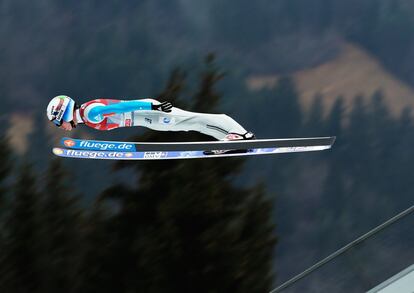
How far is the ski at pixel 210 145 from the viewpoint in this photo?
15.5m

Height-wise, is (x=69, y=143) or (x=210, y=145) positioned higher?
(x=69, y=143)

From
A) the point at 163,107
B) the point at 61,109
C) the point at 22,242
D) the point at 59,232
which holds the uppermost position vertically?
the point at 59,232

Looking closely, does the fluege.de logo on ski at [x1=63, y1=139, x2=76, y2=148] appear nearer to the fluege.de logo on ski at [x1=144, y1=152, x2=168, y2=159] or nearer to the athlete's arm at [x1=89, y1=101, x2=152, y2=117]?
the fluege.de logo on ski at [x1=144, y1=152, x2=168, y2=159]

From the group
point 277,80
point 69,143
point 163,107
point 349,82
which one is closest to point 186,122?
point 163,107

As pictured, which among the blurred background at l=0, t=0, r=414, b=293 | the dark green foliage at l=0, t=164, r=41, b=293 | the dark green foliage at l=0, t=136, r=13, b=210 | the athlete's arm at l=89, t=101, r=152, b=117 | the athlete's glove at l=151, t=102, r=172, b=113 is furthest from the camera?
the blurred background at l=0, t=0, r=414, b=293

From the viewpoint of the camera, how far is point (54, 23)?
550 feet

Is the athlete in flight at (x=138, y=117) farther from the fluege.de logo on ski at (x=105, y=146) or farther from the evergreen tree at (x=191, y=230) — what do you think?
the evergreen tree at (x=191, y=230)

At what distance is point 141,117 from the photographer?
49.3 ft

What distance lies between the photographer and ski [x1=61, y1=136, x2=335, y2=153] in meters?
15.5

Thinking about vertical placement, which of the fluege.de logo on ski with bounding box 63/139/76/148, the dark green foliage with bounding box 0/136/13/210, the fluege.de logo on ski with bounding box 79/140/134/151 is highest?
the dark green foliage with bounding box 0/136/13/210

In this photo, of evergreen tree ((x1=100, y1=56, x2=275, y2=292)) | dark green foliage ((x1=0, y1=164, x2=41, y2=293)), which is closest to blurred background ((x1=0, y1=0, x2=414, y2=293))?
dark green foliage ((x1=0, y1=164, x2=41, y2=293))

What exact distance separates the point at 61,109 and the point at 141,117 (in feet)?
4.53

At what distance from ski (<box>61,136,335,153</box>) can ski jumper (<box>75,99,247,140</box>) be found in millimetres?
412

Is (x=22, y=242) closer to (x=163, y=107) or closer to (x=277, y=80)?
(x=163, y=107)
